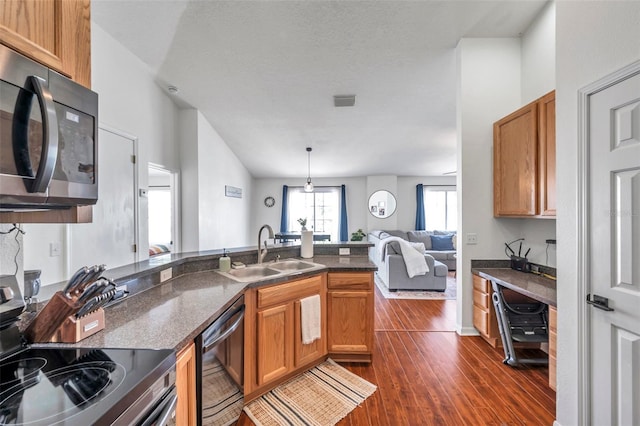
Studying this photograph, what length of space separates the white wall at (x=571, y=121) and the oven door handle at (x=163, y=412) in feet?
6.59

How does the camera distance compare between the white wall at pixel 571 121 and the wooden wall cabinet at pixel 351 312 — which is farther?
the wooden wall cabinet at pixel 351 312

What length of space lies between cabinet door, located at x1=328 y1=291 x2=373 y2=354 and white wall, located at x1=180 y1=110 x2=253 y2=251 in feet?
Result: 8.30

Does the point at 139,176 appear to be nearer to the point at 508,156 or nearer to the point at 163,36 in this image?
the point at 163,36

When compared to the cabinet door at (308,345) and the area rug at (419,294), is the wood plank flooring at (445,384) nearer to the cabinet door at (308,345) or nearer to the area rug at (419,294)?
the cabinet door at (308,345)

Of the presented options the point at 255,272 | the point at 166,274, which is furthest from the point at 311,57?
the point at 166,274

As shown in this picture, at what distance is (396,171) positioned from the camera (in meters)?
7.11

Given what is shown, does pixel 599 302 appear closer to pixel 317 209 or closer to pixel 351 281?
pixel 351 281

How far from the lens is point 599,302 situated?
1.34 m

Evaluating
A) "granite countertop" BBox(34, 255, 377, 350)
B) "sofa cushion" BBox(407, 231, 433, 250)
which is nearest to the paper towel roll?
"granite countertop" BBox(34, 255, 377, 350)

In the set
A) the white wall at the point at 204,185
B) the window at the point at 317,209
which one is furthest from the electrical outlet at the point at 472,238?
the window at the point at 317,209

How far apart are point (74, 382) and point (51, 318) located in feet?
1.22

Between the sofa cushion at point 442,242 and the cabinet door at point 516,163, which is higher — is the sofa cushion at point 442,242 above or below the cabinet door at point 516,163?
below

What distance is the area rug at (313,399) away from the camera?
1709 mm

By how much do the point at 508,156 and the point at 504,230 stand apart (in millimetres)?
791
